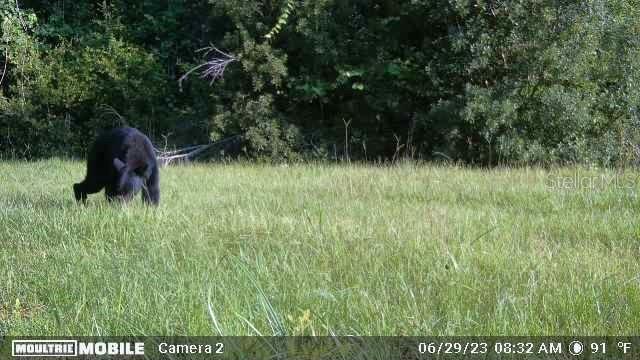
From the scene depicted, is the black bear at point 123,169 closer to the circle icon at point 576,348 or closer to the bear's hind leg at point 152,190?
the bear's hind leg at point 152,190

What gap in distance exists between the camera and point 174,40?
17.8m

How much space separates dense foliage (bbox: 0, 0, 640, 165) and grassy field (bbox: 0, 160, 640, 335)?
5.41 metres

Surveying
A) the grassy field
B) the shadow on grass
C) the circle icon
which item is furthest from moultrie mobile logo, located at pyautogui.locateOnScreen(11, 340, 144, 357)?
the shadow on grass

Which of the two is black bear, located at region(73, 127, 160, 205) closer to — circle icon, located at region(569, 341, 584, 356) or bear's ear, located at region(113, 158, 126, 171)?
bear's ear, located at region(113, 158, 126, 171)

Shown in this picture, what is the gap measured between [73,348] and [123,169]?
4060mm

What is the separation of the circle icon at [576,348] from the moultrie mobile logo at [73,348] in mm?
1849

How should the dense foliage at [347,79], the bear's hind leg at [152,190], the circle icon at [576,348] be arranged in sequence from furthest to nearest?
1. the dense foliage at [347,79]
2. the bear's hind leg at [152,190]
3. the circle icon at [576,348]

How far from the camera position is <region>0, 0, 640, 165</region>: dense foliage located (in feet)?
42.8

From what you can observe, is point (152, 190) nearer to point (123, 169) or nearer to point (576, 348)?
point (123, 169)

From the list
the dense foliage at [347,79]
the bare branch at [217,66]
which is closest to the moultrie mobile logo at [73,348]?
the dense foliage at [347,79]

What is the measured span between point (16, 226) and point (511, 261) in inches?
153

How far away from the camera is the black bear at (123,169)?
23.5 feet

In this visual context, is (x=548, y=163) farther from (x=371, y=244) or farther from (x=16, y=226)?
(x=16, y=226)

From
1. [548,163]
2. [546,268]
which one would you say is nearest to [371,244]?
[546,268]
